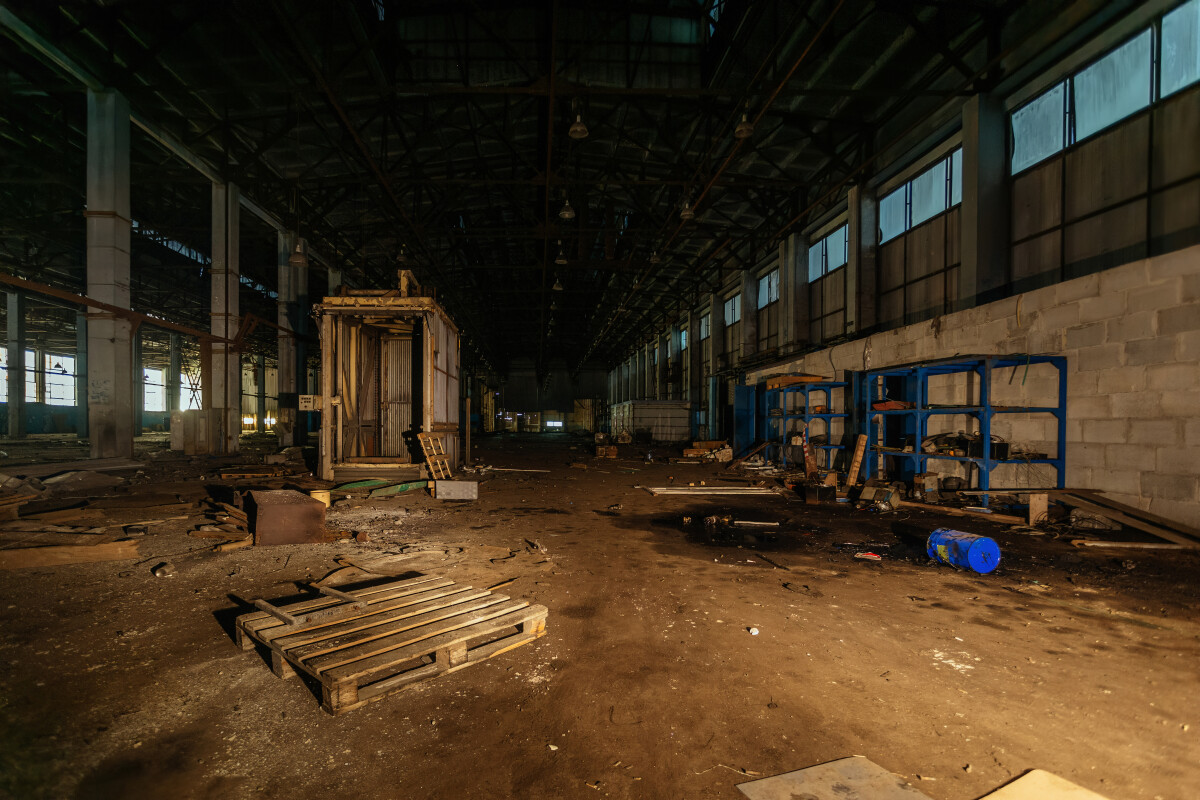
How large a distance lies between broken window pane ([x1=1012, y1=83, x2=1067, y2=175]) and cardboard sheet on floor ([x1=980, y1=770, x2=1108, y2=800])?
10901 millimetres

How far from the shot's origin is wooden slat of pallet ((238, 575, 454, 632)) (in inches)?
129

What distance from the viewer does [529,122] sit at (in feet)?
A: 48.1

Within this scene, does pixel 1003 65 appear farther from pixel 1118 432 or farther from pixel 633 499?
→ pixel 633 499

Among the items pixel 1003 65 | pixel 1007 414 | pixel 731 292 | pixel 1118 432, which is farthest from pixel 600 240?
pixel 1118 432

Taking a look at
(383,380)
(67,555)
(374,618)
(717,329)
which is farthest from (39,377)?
(374,618)

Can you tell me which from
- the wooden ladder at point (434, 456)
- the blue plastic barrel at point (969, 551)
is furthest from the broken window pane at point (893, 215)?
the wooden ladder at point (434, 456)

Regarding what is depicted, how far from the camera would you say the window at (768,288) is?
19.2 metres

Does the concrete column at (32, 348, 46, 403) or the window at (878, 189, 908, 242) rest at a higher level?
the window at (878, 189, 908, 242)

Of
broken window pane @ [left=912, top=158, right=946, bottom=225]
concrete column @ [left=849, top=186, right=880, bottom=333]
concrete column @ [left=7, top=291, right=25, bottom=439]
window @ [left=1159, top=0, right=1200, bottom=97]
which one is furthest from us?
concrete column @ [left=7, top=291, right=25, bottom=439]

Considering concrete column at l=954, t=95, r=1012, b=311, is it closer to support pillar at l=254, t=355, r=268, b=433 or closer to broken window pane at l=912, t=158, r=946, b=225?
broken window pane at l=912, t=158, r=946, b=225

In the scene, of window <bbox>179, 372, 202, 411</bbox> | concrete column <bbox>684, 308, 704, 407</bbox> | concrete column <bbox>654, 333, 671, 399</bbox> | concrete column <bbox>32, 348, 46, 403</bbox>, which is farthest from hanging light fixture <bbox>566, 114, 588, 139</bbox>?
concrete column <bbox>32, 348, 46, 403</bbox>

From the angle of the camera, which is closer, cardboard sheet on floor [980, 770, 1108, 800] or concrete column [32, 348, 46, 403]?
cardboard sheet on floor [980, 770, 1108, 800]

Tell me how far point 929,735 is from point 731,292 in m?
22.2

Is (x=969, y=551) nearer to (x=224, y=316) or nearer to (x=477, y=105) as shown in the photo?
(x=477, y=105)
